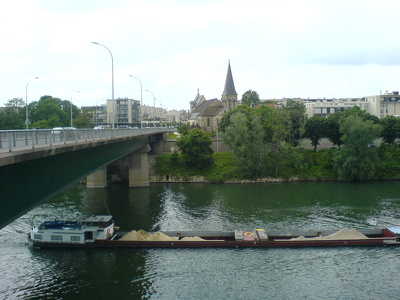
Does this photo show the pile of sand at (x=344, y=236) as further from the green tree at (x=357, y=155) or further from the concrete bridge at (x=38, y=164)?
the green tree at (x=357, y=155)

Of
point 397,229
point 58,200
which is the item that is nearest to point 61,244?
point 58,200

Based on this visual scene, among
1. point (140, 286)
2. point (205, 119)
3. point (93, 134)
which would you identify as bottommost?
point (140, 286)

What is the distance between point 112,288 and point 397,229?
76.8ft

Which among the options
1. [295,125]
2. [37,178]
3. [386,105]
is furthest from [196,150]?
[386,105]

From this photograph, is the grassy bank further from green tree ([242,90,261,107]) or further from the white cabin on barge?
green tree ([242,90,261,107])

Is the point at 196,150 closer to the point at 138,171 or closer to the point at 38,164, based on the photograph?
the point at 138,171

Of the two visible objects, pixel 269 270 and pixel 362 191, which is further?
pixel 362 191

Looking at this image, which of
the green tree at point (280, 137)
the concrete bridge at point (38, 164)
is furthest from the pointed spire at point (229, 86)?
the concrete bridge at point (38, 164)

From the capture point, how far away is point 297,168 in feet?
216

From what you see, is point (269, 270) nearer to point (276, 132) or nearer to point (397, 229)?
point (397, 229)

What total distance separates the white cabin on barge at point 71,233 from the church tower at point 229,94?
85060mm

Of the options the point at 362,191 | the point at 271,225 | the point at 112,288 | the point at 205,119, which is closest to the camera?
the point at 112,288

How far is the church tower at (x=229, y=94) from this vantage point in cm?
11272

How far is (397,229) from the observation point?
3108 centimetres
